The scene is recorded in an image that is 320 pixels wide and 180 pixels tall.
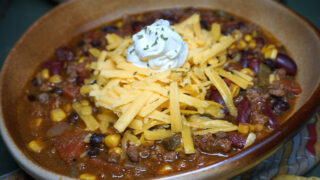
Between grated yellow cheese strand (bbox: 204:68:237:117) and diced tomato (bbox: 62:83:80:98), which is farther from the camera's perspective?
diced tomato (bbox: 62:83:80:98)

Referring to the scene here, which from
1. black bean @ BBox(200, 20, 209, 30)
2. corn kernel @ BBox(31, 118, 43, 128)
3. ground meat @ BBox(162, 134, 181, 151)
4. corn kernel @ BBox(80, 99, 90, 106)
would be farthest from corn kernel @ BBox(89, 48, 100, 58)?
ground meat @ BBox(162, 134, 181, 151)

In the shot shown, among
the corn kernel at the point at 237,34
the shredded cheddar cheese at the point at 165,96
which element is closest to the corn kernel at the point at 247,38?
the corn kernel at the point at 237,34

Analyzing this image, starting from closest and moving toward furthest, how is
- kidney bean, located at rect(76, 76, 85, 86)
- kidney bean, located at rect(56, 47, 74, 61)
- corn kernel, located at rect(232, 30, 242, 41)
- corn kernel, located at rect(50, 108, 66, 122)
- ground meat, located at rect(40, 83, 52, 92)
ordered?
corn kernel, located at rect(50, 108, 66, 122) < kidney bean, located at rect(76, 76, 85, 86) < ground meat, located at rect(40, 83, 52, 92) < corn kernel, located at rect(232, 30, 242, 41) < kidney bean, located at rect(56, 47, 74, 61)

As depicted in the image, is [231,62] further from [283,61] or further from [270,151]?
[270,151]

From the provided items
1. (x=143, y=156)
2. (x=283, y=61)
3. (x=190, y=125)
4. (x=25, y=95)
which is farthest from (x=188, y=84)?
(x=25, y=95)

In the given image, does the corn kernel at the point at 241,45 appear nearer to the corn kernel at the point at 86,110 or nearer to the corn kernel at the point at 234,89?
the corn kernel at the point at 234,89

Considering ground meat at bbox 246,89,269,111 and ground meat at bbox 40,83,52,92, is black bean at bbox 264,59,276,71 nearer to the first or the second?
ground meat at bbox 246,89,269,111
